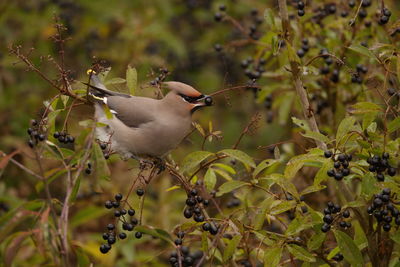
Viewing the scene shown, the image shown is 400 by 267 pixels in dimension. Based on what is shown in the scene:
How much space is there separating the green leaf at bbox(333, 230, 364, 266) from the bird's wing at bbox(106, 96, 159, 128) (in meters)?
1.36

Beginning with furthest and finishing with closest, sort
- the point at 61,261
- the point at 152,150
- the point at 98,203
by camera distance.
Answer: the point at 98,203, the point at 152,150, the point at 61,261

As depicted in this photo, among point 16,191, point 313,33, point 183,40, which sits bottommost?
point 16,191

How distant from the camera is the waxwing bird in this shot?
383 cm

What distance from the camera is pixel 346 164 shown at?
3.08m

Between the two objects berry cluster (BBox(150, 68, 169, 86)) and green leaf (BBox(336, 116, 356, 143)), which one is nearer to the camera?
green leaf (BBox(336, 116, 356, 143))

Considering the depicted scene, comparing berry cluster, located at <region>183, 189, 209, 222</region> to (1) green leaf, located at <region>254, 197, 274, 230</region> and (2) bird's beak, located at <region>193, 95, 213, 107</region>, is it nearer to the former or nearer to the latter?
(1) green leaf, located at <region>254, 197, 274, 230</region>

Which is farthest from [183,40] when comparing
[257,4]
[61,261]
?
[61,261]

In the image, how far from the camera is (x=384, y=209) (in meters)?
3.07

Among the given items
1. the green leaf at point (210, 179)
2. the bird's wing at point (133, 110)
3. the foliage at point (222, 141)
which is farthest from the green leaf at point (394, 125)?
the bird's wing at point (133, 110)

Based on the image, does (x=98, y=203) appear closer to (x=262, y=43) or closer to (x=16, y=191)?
(x=16, y=191)

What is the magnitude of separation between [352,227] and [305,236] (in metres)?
0.25

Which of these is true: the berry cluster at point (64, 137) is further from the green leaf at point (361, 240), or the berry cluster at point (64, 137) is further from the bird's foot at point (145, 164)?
the green leaf at point (361, 240)

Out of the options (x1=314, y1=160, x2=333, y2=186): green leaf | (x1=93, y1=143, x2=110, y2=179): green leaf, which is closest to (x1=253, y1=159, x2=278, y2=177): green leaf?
(x1=314, y1=160, x2=333, y2=186): green leaf

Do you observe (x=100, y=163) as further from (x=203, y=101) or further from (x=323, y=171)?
(x=203, y=101)
